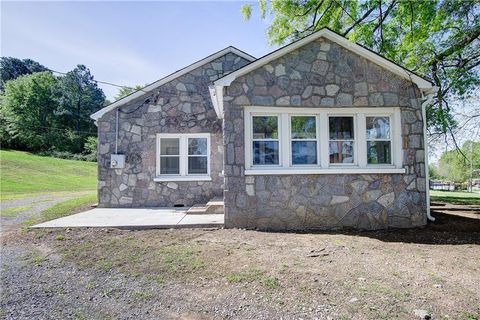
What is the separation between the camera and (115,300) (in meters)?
3.13

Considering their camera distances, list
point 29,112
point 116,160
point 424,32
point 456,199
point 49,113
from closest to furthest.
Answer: point 424,32, point 116,160, point 456,199, point 29,112, point 49,113

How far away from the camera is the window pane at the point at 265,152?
6.75 metres

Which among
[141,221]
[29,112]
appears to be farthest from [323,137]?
[29,112]

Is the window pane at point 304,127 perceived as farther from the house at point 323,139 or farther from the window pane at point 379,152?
the window pane at point 379,152

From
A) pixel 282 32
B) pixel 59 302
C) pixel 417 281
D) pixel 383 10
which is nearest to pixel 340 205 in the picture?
pixel 417 281

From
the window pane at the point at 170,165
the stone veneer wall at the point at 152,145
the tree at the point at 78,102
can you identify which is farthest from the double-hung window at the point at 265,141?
the tree at the point at 78,102

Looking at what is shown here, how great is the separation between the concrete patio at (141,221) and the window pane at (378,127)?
4202mm

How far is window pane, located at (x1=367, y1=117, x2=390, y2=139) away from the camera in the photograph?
6.84 m

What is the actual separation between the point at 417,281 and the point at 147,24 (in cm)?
1170

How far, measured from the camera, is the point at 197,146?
10.3 metres

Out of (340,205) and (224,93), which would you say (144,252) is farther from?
(340,205)

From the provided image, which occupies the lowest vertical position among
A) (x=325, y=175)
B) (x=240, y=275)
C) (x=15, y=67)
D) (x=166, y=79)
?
(x=240, y=275)

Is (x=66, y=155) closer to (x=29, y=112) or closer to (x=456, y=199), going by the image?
(x=29, y=112)

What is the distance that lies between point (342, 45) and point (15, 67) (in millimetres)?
62508
